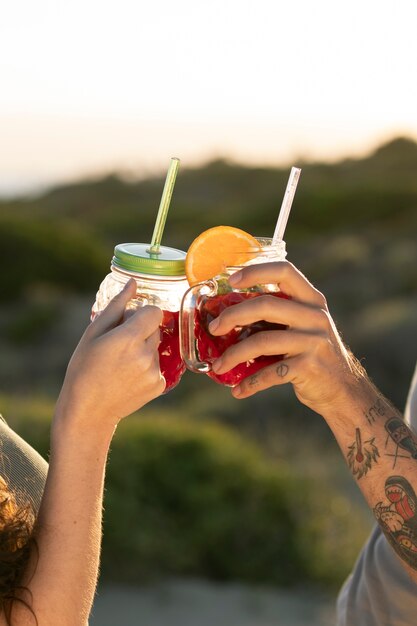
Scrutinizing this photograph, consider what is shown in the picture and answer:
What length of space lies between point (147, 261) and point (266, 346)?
0.30 m

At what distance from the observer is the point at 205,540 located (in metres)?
5.11

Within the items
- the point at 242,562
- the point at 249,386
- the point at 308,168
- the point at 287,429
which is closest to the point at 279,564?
the point at 242,562

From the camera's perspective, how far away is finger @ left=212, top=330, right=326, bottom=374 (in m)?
1.93

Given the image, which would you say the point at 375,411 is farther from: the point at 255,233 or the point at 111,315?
the point at 255,233

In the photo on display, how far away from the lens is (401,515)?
2250mm

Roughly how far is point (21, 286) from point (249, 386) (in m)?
13.2

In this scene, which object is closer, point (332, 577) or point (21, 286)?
point (332, 577)

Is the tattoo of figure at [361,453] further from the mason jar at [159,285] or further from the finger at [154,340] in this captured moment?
the finger at [154,340]

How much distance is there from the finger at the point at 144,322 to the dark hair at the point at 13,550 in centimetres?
50

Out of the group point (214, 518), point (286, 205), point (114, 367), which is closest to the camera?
point (114, 367)

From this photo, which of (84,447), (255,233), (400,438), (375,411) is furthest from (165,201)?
(255,233)

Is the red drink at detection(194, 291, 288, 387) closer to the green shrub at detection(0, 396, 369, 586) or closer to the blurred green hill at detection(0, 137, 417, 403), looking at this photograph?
the green shrub at detection(0, 396, 369, 586)

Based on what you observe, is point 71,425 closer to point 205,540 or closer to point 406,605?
point 406,605

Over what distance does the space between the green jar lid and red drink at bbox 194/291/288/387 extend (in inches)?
3.4
